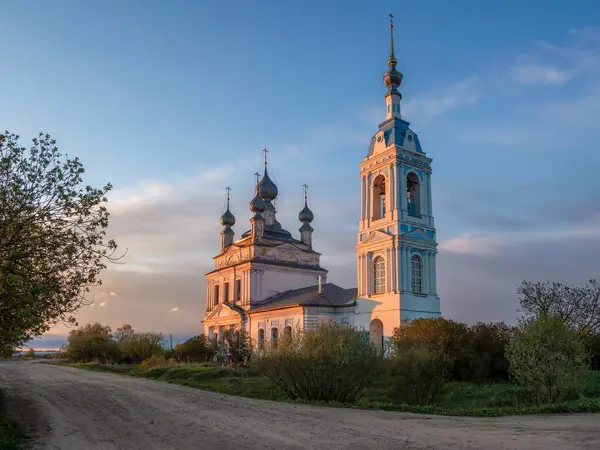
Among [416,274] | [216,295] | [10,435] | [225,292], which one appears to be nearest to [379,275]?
[416,274]

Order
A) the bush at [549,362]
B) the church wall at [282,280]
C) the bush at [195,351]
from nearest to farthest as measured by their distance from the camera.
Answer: the bush at [549,362], the bush at [195,351], the church wall at [282,280]

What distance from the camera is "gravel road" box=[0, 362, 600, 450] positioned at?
10.5m

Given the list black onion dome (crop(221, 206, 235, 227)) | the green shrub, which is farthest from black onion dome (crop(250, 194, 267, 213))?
the green shrub

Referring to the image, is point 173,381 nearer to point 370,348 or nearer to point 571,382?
point 370,348

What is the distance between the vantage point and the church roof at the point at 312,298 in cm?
3550

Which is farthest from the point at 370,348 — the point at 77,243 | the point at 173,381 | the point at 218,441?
the point at 173,381

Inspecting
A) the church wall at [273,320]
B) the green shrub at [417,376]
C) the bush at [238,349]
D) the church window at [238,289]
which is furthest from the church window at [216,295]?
the green shrub at [417,376]

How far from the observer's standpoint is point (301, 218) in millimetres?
50125

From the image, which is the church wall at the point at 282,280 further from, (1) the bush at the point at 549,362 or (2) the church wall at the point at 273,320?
(1) the bush at the point at 549,362

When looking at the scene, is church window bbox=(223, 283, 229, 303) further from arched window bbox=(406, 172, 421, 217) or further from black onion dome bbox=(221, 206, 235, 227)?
arched window bbox=(406, 172, 421, 217)

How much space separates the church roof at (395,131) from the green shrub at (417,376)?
56.9 feet

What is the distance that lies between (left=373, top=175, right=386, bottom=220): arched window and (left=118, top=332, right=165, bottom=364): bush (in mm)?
19303

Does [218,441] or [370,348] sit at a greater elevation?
[370,348]

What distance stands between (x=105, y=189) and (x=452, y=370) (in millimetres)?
18146
